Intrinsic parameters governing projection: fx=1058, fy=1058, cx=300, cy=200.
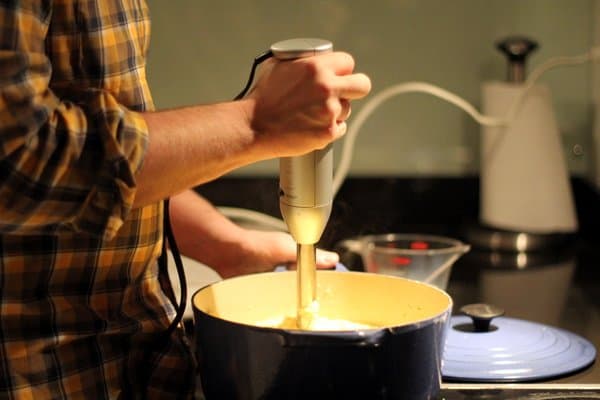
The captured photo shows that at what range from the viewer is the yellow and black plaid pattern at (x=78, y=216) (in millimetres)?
770

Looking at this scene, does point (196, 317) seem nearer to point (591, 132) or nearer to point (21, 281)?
point (21, 281)

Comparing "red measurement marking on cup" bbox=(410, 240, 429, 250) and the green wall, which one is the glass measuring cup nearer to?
"red measurement marking on cup" bbox=(410, 240, 429, 250)

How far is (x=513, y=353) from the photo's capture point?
1.17m

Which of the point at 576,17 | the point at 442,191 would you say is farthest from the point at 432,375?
the point at 576,17

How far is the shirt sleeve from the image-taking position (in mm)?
759

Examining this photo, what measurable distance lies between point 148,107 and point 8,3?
0.21 metres

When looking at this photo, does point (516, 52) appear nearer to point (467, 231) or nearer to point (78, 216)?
point (467, 231)

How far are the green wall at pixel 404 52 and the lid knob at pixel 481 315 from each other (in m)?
0.73

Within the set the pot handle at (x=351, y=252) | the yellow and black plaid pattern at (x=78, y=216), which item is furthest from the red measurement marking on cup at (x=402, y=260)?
the yellow and black plaid pattern at (x=78, y=216)

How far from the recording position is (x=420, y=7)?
1908mm

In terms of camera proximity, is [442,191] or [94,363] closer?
[94,363]

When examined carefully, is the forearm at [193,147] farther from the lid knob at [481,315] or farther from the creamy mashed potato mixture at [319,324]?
the lid knob at [481,315]

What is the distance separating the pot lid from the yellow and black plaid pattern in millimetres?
318

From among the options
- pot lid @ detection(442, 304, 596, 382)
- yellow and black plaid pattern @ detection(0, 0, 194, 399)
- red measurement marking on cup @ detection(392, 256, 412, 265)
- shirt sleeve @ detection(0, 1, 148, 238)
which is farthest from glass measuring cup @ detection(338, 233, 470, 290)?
shirt sleeve @ detection(0, 1, 148, 238)
